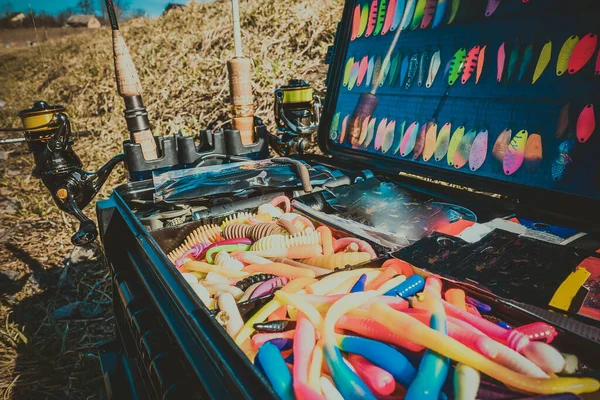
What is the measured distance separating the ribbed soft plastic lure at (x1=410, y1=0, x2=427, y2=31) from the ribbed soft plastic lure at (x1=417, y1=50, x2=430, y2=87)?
126 mm

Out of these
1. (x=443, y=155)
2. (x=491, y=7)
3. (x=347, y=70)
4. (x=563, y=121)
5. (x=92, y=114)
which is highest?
(x=491, y=7)

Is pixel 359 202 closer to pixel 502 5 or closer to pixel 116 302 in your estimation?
pixel 502 5

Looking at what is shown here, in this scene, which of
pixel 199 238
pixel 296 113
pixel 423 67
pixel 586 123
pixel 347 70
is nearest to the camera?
pixel 586 123

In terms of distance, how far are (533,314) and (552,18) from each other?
0.87 m

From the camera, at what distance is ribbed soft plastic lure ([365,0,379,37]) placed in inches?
65.6

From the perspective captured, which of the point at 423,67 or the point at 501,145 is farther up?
the point at 423,67

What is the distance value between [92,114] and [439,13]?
5.64m

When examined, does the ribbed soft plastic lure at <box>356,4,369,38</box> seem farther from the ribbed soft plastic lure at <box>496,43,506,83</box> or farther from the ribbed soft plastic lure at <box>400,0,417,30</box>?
the ribbed soft plastic lure at <box>496,43,506,83</box>

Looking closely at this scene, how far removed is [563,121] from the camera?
1.08 metres

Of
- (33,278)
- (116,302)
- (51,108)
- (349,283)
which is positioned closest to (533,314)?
(349,283)

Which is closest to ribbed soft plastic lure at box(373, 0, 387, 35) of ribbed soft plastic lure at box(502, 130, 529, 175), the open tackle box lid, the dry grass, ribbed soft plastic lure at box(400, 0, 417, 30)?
the open tackle box lid

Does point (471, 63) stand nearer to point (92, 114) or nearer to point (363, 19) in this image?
point (363, 19)

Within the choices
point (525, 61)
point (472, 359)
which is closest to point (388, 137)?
point (525, 61)

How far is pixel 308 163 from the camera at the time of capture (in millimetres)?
1849
